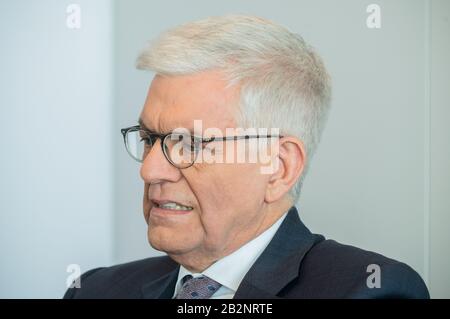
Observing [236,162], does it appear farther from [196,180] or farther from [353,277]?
[353,277]

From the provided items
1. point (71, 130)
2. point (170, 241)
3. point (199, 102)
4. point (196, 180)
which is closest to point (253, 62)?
point (199, 102)

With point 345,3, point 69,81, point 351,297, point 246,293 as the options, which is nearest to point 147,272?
point 246,293

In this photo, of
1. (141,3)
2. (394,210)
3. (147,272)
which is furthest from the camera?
(141,3)

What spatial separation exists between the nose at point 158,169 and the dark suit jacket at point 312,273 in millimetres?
227

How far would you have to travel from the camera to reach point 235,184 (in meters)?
1.21

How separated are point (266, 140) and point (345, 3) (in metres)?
0.60

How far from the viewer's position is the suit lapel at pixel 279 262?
1.19 meters

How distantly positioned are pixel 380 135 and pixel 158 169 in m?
0.65

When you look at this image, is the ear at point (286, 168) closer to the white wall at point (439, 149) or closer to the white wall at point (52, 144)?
the white wall at point (439, 149)

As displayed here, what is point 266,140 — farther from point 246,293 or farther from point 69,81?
point 69,81

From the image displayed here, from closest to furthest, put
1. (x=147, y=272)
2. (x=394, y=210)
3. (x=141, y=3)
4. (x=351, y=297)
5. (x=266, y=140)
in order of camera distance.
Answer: (x=351, y=297)
(x=266, y=140)
(x=147, y=272)
(x=394, y=210)
(x=141, y=3)

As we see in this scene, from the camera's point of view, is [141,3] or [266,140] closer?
[266,140]

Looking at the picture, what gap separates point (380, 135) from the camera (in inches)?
63.1

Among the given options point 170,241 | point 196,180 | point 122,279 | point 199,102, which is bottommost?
point 122,279
